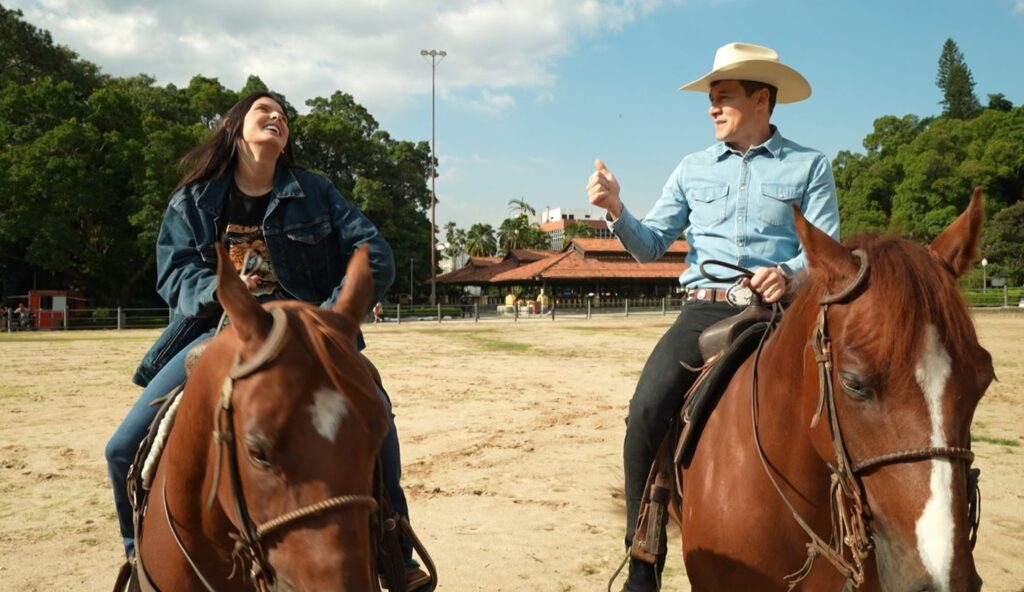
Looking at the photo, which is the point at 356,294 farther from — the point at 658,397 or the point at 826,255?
the point at 658,397

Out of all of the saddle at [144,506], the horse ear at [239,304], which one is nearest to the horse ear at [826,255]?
the saddle at [144,506]

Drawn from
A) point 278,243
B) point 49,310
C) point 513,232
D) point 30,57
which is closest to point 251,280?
point 278,243

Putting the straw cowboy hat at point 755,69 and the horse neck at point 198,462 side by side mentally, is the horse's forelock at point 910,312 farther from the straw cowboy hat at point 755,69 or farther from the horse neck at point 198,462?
the horse neck at point 198,462

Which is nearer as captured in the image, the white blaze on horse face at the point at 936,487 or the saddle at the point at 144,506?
the white blaze on horse face at the point at 936,487

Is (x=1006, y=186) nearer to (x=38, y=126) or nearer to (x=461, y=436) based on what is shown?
(x=461, y=436)

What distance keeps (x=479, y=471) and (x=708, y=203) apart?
184 inches

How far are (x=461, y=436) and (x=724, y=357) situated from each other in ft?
21.4

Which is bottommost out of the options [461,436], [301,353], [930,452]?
[461,436]

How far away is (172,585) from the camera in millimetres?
Answer: 2133

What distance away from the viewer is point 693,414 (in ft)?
9.41

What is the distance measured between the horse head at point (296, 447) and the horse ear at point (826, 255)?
4.50ft

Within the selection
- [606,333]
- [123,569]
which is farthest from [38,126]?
[123,569]

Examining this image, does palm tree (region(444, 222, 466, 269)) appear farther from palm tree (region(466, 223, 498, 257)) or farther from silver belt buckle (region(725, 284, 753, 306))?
silver belt buckle (region(725, 284, 753, 306))

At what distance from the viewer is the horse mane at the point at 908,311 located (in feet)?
5.85
